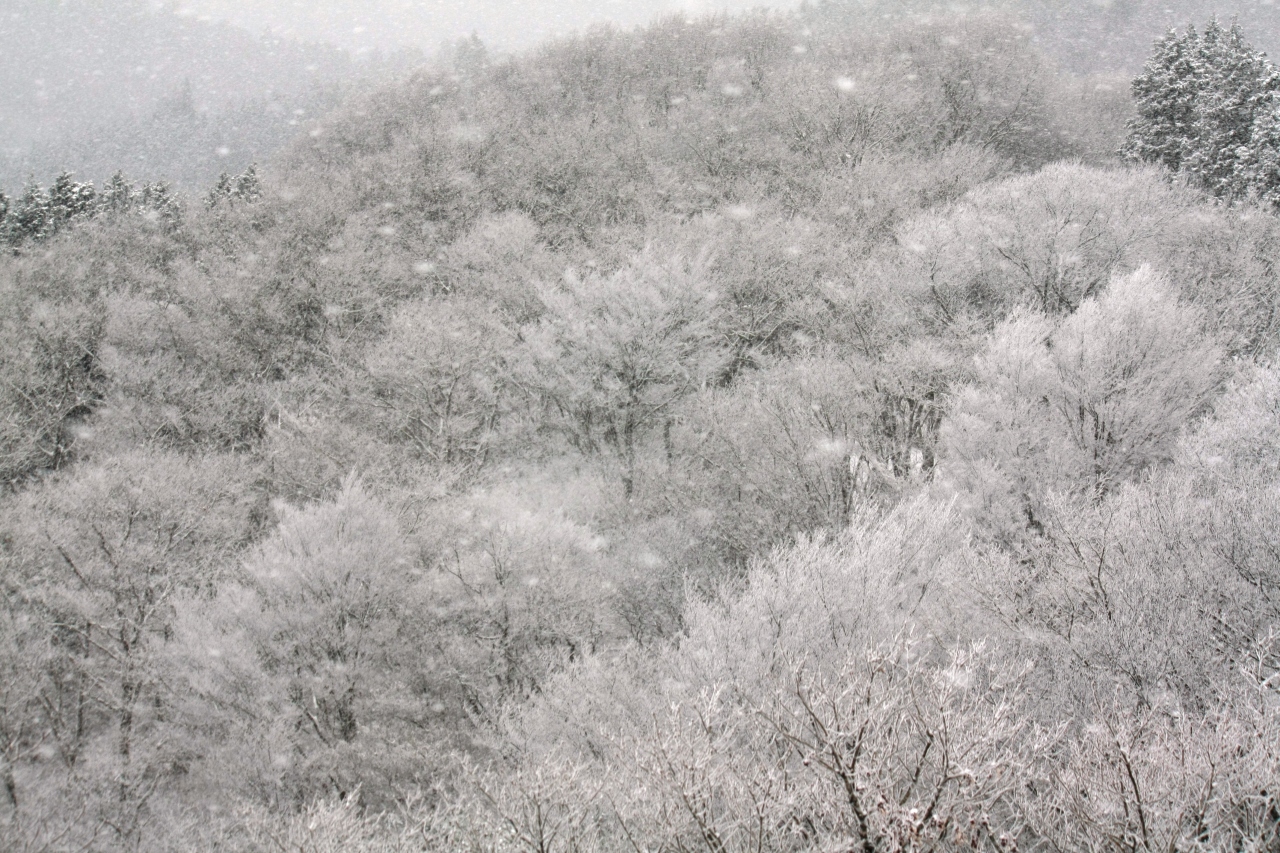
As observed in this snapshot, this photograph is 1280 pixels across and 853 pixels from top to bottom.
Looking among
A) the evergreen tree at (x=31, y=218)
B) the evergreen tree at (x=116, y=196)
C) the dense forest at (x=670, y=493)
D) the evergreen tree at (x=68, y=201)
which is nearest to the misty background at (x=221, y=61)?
the evergreen tree at (x=116, y=196)

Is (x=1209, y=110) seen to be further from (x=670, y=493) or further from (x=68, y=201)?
(x=68, y=201)

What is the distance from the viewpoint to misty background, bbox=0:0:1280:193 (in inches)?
2288

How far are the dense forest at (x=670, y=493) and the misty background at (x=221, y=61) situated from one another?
22.1 meters

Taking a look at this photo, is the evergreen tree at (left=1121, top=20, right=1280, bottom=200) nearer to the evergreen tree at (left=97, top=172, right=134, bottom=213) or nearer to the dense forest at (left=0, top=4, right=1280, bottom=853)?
the dense forest at (left=0, top=4, right=1280, bottom=853)

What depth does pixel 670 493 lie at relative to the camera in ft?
80.3

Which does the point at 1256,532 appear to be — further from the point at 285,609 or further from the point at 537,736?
the point at 285,609

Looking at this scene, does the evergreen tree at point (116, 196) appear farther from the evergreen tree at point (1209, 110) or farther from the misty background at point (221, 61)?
the evergreen tree at point (1209, 110)

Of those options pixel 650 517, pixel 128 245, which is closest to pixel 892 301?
pixel 650 517

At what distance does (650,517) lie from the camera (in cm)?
2433

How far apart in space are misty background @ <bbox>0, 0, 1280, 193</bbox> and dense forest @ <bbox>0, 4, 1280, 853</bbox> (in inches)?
871

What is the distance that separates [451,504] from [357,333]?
1241 cm

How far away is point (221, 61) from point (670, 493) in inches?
4311

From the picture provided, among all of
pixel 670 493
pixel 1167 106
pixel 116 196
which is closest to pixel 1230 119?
pixel 1167 106

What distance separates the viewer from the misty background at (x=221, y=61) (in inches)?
2288
